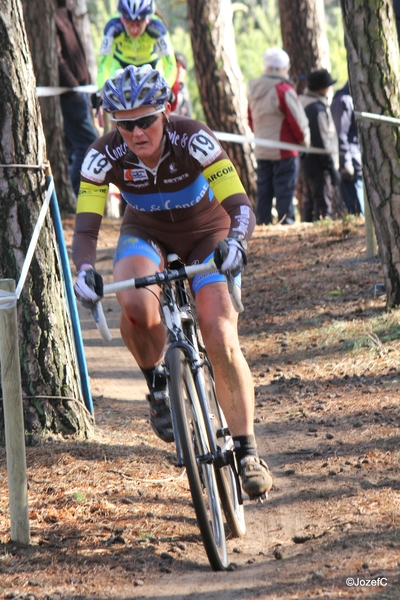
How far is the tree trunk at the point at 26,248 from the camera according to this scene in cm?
486

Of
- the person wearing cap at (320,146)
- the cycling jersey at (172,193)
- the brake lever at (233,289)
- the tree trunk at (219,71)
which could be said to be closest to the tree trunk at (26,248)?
the cycling jersey at (172,193)

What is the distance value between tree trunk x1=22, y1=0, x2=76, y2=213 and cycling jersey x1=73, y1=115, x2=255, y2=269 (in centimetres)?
690

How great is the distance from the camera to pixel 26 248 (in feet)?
16.1

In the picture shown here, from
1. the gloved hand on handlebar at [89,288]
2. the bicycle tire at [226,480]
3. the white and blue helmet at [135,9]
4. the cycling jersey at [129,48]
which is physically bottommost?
the bicycle tire at [226,480]

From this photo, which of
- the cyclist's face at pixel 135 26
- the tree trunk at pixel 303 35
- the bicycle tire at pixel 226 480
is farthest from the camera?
the tree trunk at pixel 303 35

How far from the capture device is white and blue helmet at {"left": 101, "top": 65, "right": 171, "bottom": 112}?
4.12m

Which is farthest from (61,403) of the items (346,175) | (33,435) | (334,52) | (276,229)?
(334,52)

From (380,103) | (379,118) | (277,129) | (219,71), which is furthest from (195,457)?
(219,71)

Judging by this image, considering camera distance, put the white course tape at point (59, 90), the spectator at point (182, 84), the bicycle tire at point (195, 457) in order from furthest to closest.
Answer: the spectator at point (182, 84) → the white course tape at point (59, 90) → the bicycle tire at point (195, 457)

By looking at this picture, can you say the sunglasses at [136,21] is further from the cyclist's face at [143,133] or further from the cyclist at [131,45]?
the cyclist's face at [143,133]

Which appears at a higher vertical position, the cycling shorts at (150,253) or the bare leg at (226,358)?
the cycling shorts at (150,253)

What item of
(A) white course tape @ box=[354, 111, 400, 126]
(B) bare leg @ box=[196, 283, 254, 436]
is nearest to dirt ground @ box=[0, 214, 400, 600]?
(B) bare leg @ box=[196, 283, 254, 436]

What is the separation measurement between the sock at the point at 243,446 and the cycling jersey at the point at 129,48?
20.4 feet

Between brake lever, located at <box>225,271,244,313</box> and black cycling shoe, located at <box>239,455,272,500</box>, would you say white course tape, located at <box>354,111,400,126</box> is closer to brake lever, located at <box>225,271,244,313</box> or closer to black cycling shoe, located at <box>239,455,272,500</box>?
brake lever, located at <box>225,271,244,313</box>
